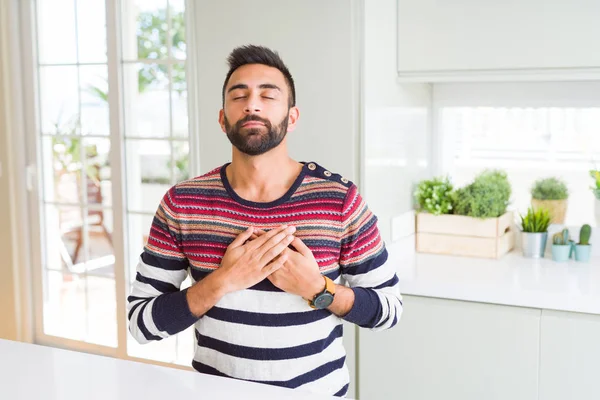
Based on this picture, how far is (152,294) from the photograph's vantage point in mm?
1702

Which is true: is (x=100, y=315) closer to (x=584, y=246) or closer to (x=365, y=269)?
(x=584, y=246)

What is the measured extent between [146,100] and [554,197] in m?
1.91

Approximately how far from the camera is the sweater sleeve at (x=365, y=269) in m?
1.65

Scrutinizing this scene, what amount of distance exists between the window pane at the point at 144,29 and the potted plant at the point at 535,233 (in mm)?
1764

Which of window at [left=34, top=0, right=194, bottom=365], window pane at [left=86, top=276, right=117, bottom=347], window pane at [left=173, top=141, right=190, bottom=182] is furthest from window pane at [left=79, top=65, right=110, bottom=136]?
window pane at [left=86, top=276, right=117, bottom=347]

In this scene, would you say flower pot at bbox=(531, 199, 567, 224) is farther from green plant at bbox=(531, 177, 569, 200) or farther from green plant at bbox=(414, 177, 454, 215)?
green plant at bbox=(414, 177, 454, 215)

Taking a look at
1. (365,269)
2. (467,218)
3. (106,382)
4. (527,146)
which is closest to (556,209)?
(527,146)

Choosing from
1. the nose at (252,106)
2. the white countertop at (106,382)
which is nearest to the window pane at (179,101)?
the nose at (252,106)

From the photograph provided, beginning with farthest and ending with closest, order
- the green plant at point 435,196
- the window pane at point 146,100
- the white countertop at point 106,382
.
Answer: the window pane at point 146,100 → the green plant at point 435,196 → the white countertop at point 106,382

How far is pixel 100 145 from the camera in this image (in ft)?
12.4

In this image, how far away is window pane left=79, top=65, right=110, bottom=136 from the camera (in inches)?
144

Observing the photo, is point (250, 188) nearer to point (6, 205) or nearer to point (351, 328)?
point (351, 328)

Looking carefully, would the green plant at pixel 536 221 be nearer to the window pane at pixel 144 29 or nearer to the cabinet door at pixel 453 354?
the cabinet door at pixel 453 354

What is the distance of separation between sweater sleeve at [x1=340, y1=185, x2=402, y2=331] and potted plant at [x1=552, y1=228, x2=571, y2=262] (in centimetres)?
127
